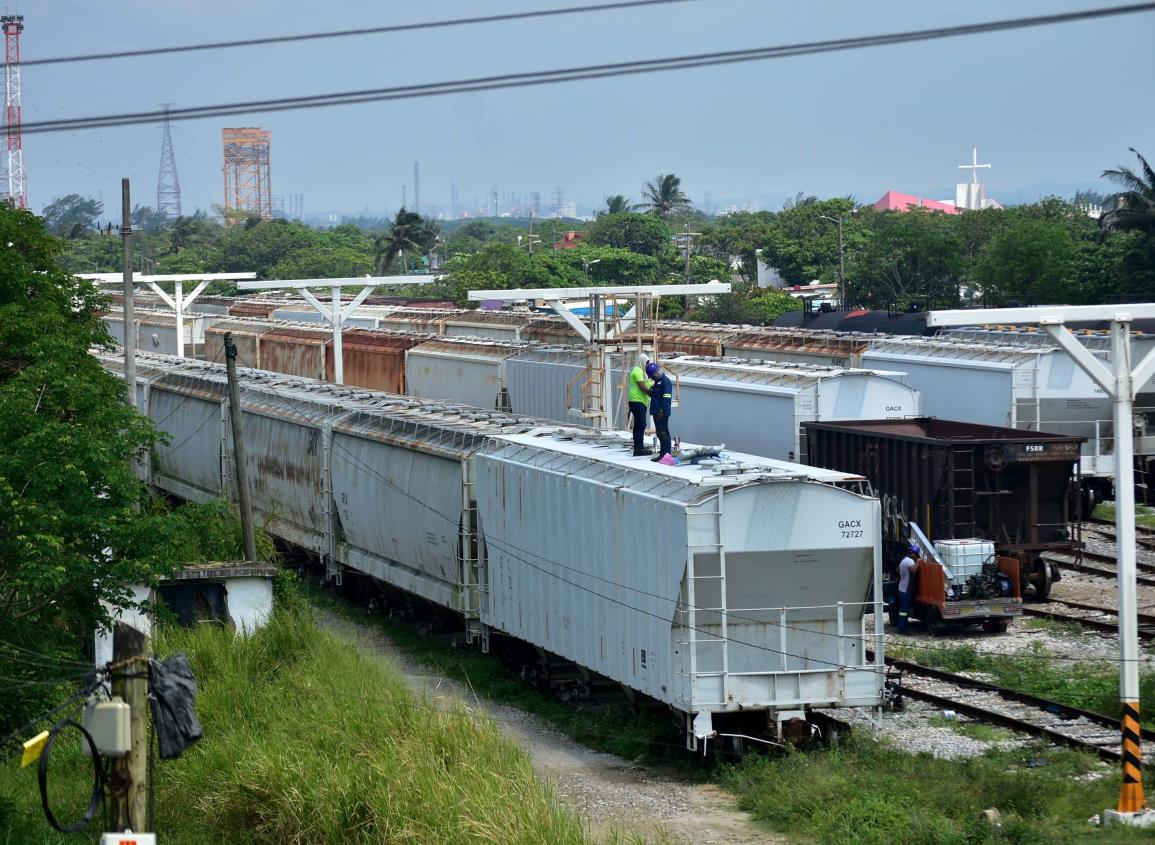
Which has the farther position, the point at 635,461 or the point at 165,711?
the point at 635,461

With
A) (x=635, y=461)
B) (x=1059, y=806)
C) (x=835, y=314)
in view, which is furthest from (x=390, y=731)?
(x=835, y=314)

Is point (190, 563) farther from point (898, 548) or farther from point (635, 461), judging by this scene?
point (898, 548)

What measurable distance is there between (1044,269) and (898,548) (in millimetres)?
41867

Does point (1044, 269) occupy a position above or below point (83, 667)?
above

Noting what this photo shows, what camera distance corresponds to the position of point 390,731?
14789 millimetres

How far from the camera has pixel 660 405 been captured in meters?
18.4

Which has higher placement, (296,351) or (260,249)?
(260,249)

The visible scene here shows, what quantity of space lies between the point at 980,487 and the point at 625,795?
10.8 metres

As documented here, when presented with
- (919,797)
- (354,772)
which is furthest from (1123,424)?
(354,772)

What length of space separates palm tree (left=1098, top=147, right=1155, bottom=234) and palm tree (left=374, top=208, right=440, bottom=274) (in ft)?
160

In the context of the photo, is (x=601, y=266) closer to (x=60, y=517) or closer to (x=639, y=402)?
(x=639, y=402)

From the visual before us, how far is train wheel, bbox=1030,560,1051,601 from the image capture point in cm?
2497

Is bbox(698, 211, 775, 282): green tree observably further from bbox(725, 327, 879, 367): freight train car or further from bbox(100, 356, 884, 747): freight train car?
bbox(100, 356, 884, 747): freight train car

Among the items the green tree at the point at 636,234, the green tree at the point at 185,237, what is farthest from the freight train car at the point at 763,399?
the green tree at the point at 185,237
